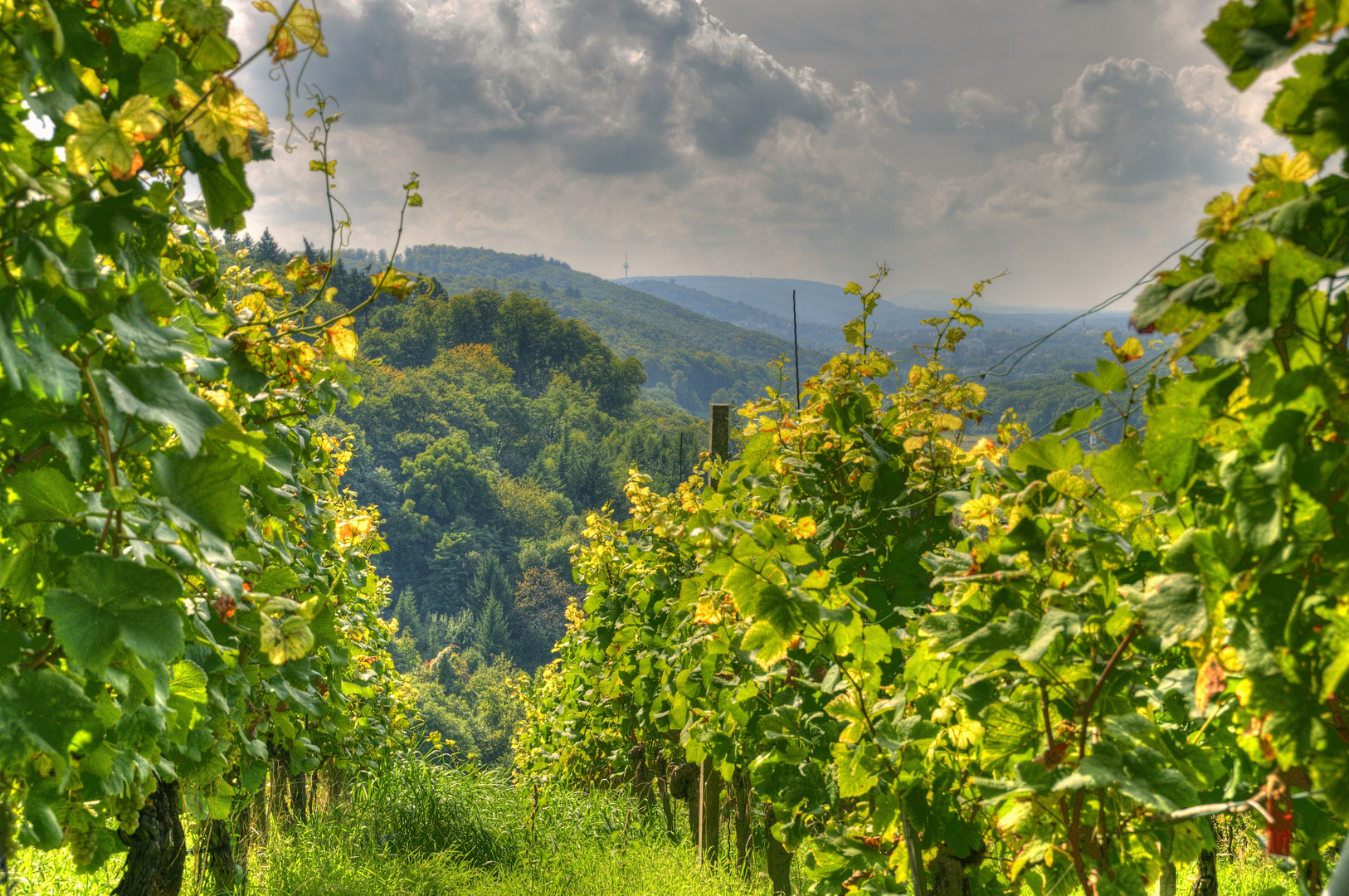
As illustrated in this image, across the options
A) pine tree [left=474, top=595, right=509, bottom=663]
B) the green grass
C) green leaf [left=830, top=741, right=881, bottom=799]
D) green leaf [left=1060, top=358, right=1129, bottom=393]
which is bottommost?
pine tree [left=474, top=595, right=509, bottom=663]

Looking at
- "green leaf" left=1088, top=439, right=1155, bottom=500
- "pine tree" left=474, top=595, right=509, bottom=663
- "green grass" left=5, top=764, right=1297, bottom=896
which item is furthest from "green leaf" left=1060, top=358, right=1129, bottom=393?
"pine tree" left=474, top=595, right=509, bottom=663

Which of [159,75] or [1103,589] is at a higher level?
[159,75]

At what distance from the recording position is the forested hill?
11475 centimetres

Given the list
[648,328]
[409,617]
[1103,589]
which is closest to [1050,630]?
[1103,589]

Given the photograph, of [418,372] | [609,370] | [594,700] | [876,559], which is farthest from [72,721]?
[609,370]

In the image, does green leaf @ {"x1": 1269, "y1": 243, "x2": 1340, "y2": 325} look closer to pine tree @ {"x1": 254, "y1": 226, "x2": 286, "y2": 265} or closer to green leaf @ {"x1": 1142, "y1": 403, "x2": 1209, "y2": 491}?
green leaf @ {"x1": 1142, "y1": 403, "x2": 1209, "y2": 491}

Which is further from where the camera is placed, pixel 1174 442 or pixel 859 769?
pixel 859 769

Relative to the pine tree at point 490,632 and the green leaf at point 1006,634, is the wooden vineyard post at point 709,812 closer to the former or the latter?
the green leaf at point 1006,634

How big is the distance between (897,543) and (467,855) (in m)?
3.48

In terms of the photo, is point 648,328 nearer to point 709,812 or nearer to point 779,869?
point 709,812

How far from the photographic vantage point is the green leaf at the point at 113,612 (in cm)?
72

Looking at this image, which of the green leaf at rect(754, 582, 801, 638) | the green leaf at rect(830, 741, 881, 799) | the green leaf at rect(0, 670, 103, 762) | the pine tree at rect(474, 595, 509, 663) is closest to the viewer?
the green leaf at rect(0, 670, 103, 762)

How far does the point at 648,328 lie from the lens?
12575cm

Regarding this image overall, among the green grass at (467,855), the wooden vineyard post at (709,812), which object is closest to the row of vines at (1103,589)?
the wooden vineyard post at (709,812)
